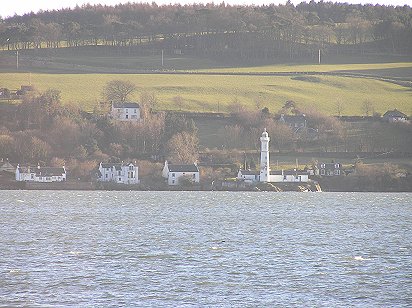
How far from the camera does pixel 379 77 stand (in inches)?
6654

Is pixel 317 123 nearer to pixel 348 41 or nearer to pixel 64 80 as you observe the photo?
pixel 64 80

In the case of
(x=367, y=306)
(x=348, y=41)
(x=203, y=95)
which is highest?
(x=348, y=41)

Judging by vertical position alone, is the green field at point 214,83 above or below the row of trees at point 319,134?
above

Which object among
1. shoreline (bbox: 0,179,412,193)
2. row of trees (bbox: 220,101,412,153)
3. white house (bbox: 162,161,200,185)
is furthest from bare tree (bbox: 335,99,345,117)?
white house (bbox: 162,161,200,185)

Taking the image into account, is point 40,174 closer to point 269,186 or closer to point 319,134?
point 269,186

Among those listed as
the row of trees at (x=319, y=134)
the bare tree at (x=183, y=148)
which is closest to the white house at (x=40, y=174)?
the bare tree at (x=183, y=148)

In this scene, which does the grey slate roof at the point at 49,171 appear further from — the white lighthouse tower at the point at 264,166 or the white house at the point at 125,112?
the white lighthouse tower at the point at 264,166

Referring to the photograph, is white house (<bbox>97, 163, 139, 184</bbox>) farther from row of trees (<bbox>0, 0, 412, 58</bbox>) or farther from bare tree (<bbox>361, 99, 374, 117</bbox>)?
row of trees (<bbox>0, 0, 412, 58</bbox>)

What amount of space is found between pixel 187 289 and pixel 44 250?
11458 millimetres

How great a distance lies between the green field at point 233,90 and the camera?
147 metres

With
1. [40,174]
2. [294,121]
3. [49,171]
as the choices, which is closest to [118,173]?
[49,171]

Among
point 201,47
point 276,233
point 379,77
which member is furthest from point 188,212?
point 201,47

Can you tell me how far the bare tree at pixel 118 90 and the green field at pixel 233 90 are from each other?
134cm

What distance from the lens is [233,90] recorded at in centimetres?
15638
